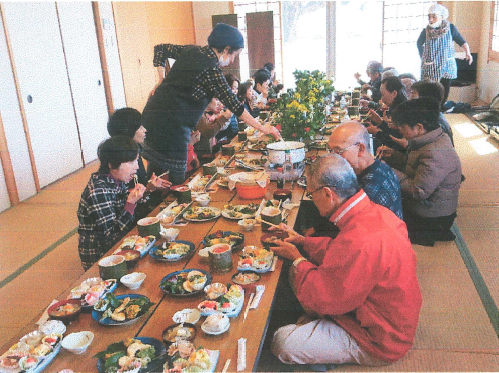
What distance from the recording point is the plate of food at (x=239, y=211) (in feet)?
7.47

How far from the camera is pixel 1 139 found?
447cm

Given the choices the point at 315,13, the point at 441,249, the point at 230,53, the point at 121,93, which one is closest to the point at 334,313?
the point at 441,249

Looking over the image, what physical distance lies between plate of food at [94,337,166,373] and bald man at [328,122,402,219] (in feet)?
4.33

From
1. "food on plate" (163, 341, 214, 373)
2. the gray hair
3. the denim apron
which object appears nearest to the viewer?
"food on plate" (163, 341, 214, 373)

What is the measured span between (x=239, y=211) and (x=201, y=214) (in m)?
0.20

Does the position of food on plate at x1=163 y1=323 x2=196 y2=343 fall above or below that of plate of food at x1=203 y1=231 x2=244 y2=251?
below

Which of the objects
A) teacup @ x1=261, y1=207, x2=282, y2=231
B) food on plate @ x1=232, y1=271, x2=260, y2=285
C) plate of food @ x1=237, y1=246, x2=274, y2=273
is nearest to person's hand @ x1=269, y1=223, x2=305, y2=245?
teacup @ x1=261, y1=207, x2=282, y2=231

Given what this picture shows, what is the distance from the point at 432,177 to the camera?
9.43 feet

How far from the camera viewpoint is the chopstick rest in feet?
4.15

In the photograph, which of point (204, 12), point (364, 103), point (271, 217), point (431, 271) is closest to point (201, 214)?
point (271, 217)

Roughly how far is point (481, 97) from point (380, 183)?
25.6 ft

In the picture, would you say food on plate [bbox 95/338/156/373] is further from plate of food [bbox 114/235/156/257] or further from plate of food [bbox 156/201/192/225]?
plate of food [bbox 156/201/192/225]

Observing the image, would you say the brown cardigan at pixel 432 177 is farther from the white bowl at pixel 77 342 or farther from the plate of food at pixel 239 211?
the white bowl at pixel 77 342

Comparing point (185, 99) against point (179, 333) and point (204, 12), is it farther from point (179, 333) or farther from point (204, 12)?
point (204, 12)
